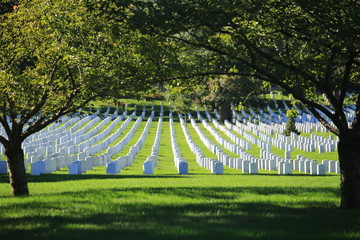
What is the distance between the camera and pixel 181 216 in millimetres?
7957

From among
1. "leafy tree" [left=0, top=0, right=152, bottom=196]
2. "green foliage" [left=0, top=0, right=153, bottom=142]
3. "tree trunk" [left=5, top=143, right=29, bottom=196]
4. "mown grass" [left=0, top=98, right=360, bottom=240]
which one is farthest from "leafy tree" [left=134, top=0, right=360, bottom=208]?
"tree trunk" [left=5, top=143, right=29, bottom=196]

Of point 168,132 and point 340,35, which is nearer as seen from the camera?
point 340,35

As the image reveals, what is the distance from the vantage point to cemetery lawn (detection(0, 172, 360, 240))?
6.49 m

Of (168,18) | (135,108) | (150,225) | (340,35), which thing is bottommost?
(150,225)

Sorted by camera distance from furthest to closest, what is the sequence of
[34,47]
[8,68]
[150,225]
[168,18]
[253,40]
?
1. [34,47]
2. [8,68]
3. [253,40]
4. [168,18]
5. [150,225]

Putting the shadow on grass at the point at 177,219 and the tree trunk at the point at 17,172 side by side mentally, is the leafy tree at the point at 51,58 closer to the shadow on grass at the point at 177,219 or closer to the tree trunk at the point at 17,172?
the tree trunk at the point at 17,172

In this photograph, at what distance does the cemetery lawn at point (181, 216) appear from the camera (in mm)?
6488

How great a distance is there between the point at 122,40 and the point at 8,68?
2818 mm

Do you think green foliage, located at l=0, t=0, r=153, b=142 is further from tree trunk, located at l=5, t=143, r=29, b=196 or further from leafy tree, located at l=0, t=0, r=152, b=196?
tree trunk, located at l=5, t=143, r=29, b=196

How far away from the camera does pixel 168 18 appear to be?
9352mm

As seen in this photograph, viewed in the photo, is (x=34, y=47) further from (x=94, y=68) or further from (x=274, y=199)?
(x=274, y=199)

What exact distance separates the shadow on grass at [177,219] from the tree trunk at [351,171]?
0.52 meters

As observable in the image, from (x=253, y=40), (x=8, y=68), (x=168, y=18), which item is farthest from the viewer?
(x=8, y=68)

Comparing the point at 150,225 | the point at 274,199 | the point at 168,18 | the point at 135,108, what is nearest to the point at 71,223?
the point at 150,225
